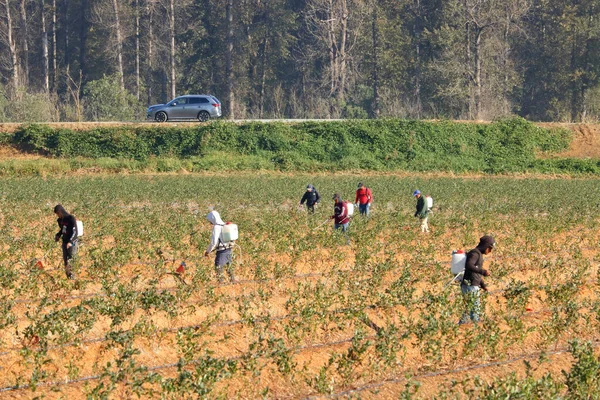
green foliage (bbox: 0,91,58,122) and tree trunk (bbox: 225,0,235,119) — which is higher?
tree trunk (bbox: 225,0,235,119)

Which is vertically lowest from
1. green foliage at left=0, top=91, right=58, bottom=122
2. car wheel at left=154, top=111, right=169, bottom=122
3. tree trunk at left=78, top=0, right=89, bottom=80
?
car wheel at left=154, top=111, right=169, bottom=122

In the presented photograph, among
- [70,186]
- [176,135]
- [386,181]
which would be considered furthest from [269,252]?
[176,135]

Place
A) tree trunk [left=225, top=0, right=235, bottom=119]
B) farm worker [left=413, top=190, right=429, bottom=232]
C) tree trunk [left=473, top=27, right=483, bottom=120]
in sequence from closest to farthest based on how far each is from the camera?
farm worker [left=413, top=190, right=429, bottom=232]
tree trunk [left=473, top=27, right=483, bottom=120]
tree trunk [left=225, top=0, right=235, bottom=119]

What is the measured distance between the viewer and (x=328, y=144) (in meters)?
51.1

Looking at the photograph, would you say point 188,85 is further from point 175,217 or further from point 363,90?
point 175,217

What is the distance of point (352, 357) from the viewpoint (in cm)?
1138

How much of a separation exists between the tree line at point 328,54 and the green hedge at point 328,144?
8.88m

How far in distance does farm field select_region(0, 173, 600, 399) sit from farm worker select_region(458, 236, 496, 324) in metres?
0.22

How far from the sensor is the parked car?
166ft

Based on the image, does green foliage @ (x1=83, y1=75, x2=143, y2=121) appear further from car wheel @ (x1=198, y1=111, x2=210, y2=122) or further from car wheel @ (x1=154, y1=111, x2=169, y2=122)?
car wheel @ (x1=198, y1=111, x2=210, y2=122)

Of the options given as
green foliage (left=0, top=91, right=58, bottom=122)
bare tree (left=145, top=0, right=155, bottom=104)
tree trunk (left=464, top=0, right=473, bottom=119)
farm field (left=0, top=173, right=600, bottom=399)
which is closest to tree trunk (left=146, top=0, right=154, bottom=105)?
bare tree (left=145, top=0, right=155, bottom=104)

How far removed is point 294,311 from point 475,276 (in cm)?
274

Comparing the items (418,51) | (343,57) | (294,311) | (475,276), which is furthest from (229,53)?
(475,276)

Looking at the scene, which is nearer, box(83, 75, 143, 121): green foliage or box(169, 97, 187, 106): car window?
box(169, 97, 187, 106): car window
